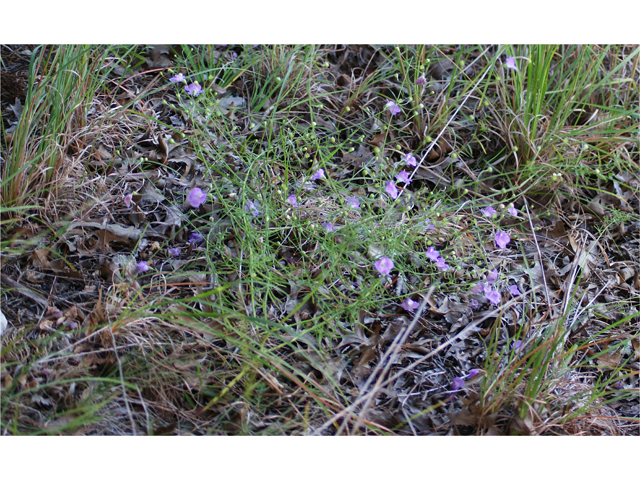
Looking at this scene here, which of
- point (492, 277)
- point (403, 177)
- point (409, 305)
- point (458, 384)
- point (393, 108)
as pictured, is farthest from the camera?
point (393, 108)

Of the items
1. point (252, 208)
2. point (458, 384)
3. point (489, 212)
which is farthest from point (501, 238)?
point (252, 208)

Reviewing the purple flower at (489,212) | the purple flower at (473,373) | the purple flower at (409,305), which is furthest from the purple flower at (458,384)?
the purple flower at (489,212)

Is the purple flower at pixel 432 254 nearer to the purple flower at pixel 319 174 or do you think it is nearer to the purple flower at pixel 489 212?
the purple flower at pixel 489 212

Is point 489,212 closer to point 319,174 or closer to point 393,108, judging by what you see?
point 393,108

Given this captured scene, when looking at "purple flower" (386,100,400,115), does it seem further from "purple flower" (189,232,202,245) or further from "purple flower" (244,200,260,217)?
"purple flower" (189,232,202,245)

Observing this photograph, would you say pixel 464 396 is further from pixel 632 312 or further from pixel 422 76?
pixel 422 76

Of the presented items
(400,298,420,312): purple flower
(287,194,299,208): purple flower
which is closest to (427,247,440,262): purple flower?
(400,298,420,312): purple flower
